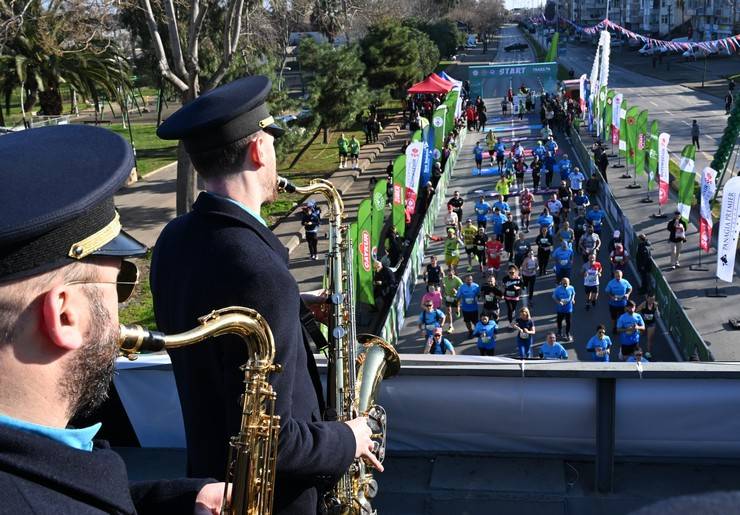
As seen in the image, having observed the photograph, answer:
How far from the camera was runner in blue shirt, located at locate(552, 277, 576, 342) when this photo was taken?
54.8 feet

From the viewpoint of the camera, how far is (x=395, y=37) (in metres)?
50.6

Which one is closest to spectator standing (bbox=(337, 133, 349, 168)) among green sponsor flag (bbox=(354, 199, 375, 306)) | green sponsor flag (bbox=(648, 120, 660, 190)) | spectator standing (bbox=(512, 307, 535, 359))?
green sponsor flag (bbox=(648, 120, 660, 190))

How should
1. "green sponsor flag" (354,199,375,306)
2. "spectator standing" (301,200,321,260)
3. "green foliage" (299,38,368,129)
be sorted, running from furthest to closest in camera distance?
"green foliage" (299,38,368,129)
"spectator standing" (301,200,321,260)
"green sponsor flag" (354,199,375,306)

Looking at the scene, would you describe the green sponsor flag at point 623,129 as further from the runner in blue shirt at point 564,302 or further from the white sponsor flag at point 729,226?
the runner in blue shirt at point 564,302

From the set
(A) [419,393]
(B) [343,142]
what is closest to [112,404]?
(A) [419,393]

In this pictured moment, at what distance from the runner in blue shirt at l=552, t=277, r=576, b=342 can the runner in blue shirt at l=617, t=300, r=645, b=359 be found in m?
1.95

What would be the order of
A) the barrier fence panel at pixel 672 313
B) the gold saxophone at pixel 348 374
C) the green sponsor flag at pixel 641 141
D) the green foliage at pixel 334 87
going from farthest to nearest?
the green foliage at pixel 334 87, the green sponsor flag at pixel 641 141, the barrier fence panel at pixel 672 313, the gold saxophone at pixel 348 374

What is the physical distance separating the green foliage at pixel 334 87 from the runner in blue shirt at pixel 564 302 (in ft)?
60.7

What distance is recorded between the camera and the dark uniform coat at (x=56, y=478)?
153cm

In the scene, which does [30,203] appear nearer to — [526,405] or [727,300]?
[526,405]

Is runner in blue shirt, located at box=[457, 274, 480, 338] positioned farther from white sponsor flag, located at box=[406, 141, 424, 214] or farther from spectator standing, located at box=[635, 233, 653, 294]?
white sponsor flag, located at box=[406, 141, 424, 214]

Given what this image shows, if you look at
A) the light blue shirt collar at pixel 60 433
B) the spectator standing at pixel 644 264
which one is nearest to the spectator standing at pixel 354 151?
the spectator standing at pixel 644 264

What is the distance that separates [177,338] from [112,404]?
169 inches

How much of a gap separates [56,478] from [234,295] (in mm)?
1412
